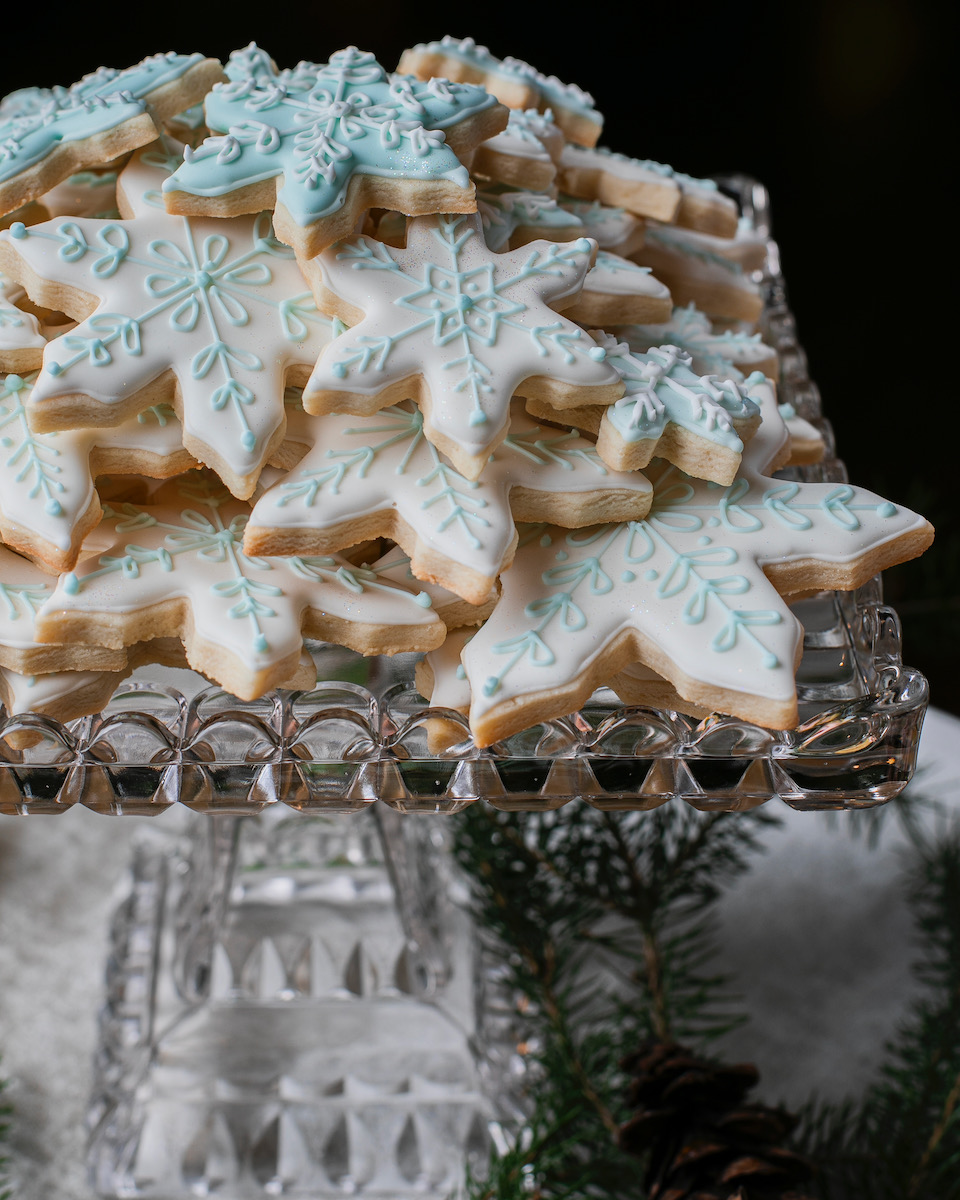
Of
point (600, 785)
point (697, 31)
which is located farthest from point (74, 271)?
point (697, 31)

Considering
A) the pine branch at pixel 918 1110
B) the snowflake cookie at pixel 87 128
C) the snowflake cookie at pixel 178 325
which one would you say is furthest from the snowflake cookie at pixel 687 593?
the pine branch at pixel 918 1110

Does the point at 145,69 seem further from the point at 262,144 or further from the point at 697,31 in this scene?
the point at 697,31

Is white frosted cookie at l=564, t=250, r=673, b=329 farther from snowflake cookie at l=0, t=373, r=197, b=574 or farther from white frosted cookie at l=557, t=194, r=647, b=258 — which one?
A: snowflake cookie at l=0, t=373, r=197, b=574

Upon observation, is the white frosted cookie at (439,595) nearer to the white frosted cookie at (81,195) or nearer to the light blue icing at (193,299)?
the light blue icing at (193,299)

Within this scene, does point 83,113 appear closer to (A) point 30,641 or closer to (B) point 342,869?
(A) point 30,641

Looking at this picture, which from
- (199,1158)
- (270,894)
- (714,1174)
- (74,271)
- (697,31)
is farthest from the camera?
(697,31)

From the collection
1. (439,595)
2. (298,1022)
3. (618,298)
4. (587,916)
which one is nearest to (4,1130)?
(298,1022)

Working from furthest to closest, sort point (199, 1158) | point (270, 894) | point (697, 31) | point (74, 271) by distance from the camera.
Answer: point (697, 31) → point (270, 894) → point (199, 1158) → point (74, 271)

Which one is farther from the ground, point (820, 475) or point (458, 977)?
point (820, 475)
